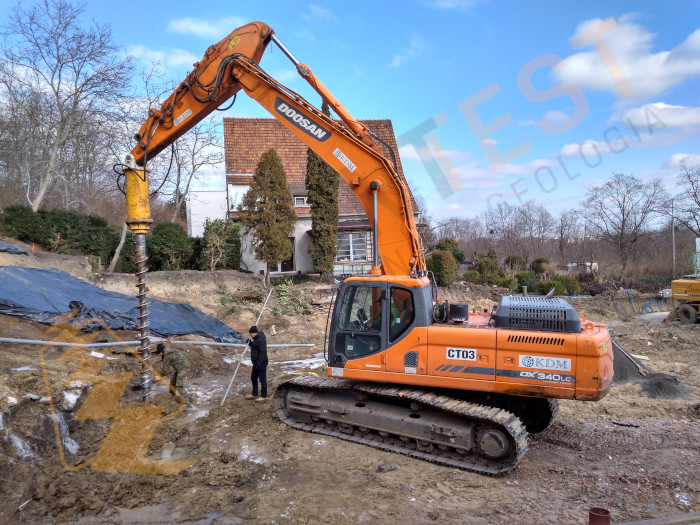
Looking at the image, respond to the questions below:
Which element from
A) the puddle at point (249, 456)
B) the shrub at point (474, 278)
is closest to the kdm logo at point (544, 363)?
the puddle at point (249, 456)

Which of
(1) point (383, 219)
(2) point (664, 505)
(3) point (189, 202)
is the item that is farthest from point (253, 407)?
(3) point (189, 202)

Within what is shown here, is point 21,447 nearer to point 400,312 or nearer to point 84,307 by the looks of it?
point 400,312

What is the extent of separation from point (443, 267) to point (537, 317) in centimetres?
1464

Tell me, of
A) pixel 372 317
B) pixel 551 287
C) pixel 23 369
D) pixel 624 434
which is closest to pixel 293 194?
pixel 551 287

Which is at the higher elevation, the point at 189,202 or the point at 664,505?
the point at 189,202

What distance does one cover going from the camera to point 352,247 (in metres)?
22.1

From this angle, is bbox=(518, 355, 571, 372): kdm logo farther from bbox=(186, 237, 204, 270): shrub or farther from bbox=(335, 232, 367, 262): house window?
bbox=(335, 232, 367, 262): house window

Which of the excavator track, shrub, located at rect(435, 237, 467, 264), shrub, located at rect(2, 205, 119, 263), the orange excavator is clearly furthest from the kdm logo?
shrub, located at rect(435, 237, 467, 264)

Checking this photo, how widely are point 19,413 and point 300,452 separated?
3.46 m

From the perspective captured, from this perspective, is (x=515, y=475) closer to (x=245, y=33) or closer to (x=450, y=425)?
(x=450, y=425)

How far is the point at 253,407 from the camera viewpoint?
7586 mm

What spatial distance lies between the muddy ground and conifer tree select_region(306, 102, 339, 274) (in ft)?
35.5

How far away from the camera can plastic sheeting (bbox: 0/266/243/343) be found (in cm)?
955

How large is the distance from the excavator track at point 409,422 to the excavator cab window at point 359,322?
0.52 meters
